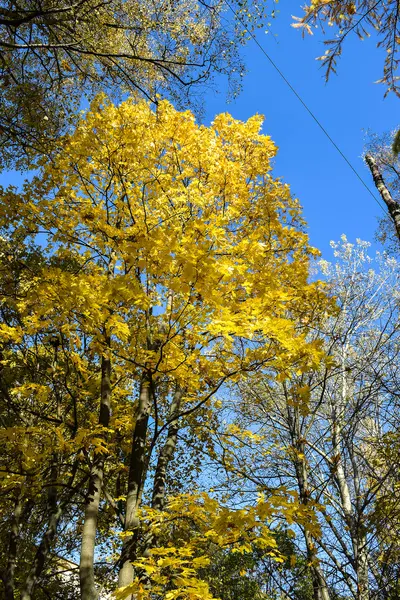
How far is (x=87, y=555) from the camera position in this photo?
140 inches

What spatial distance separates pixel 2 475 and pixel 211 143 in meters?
3.60

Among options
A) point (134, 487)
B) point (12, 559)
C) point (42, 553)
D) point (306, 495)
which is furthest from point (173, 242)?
point (12, 559)

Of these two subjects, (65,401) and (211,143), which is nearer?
(211,143)

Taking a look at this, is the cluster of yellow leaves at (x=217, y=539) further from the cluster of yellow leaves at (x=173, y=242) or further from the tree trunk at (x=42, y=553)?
the tree trunk at (x=42, y=553)

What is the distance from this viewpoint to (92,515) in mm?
3799

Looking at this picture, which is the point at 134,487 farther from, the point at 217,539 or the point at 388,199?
the point at 388,199

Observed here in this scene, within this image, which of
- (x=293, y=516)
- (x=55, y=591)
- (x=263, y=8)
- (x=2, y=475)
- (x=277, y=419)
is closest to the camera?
(x=293, y=516)

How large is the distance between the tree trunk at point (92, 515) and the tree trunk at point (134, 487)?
26 cm

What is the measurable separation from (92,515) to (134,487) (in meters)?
0.44

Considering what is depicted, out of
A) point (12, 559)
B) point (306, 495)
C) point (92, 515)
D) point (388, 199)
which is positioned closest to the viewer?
point (92, 515)

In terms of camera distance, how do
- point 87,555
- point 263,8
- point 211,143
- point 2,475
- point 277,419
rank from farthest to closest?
point 277,419
point 211,143
point 263,8
point 87,555
point 2,475

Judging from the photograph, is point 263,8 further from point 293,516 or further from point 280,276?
point 293,516

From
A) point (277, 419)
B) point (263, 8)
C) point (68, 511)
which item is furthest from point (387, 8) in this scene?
point (68, 511)

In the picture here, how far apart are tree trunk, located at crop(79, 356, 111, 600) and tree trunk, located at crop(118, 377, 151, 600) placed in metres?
0.26
